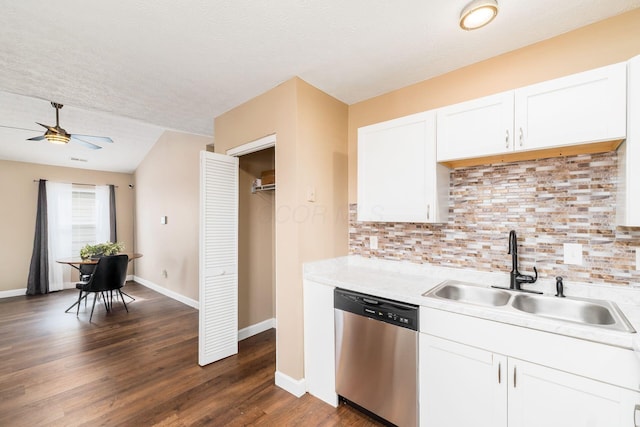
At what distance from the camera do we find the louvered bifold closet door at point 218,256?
8.63 feet

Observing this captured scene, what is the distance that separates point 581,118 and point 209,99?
110 inches

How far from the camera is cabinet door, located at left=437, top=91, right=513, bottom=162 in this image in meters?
1.62

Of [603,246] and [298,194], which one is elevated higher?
[298,194]

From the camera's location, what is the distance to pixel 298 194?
2207 millimetres

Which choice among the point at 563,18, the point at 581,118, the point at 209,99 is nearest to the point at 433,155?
the point at 581,118

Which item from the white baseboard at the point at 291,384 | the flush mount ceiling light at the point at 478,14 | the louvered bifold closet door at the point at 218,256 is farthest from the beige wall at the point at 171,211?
the flush mount ceiling light at the point at 478,14

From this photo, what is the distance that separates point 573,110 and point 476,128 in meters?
0.45

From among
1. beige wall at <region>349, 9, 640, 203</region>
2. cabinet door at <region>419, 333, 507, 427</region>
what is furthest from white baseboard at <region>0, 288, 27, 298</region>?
cabinet door at <region>419, 333, 507, 427</region>

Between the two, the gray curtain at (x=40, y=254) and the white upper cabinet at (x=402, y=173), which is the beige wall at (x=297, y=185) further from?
the gray curtain at (x=40, y=254)

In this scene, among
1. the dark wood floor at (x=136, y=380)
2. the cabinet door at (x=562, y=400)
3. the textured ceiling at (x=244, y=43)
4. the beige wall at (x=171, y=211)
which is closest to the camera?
the cabinet door at (x=562, y=400)

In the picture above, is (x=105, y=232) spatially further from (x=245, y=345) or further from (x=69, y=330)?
(x=245, y=345)

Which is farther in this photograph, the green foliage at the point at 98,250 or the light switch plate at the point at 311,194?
the green foliage at the point at 98,250

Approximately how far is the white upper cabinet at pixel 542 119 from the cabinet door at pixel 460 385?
3.88 feet

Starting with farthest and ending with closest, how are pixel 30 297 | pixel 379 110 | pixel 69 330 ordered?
1. pixel 30 297
2. pixel 69 330
3. pixel 379 110
